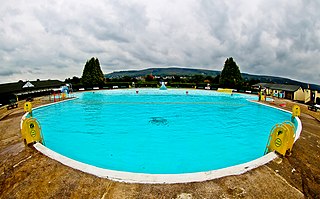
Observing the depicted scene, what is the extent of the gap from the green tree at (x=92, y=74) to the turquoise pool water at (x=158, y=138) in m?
25.3

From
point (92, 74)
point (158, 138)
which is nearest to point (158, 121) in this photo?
point (158, 138)

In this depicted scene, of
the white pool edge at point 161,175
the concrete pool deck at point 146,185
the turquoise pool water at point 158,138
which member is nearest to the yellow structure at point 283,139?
the concrete pool deck at point 146,185

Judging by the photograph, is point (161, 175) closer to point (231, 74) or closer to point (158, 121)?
point (158, 121)

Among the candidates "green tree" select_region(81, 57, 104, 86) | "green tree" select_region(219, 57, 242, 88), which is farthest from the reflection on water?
"green tree" select_region(219, 57, 242, 88)

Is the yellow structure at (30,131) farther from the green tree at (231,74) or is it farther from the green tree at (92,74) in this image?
the green tree at (231,74)

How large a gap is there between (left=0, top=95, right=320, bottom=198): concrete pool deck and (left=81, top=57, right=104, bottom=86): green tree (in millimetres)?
36260

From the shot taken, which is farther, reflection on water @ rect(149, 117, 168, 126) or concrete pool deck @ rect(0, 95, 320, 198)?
reflection on water @ rect(149, 117, 168, 126)

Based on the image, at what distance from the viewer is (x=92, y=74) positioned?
131 ft

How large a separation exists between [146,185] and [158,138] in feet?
17.7

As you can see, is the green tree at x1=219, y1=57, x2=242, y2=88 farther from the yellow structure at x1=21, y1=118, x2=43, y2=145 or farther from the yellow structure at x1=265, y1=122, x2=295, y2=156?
→ the yellow structure at x1=21, y1=118, x2=43, y2=145

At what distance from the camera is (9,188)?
4215 mm

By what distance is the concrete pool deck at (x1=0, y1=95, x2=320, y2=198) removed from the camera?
12.7 ft

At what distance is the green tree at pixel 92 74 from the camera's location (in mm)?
39844

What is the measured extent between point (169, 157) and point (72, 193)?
4134 millimetres
